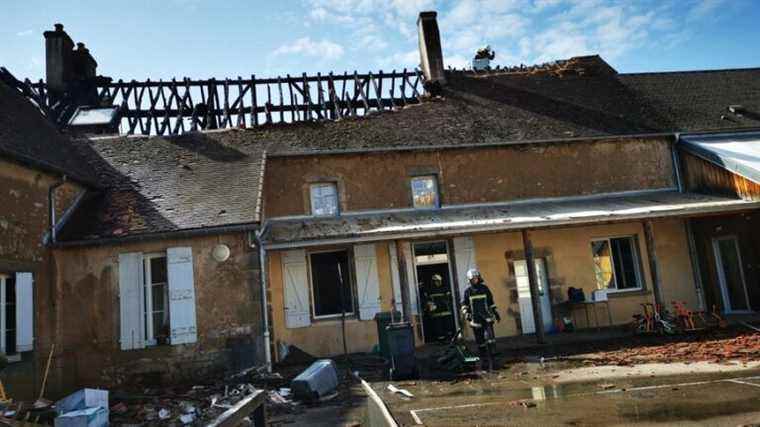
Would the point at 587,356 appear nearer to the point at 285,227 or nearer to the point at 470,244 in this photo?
the point at 470,244

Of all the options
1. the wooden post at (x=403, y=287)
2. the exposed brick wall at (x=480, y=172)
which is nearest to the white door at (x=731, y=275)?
the exposed brick wall at (x=480, y=172)

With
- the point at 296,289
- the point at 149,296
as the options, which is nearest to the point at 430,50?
the point at 296,289

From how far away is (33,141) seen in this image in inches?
411

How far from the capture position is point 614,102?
16.0 m

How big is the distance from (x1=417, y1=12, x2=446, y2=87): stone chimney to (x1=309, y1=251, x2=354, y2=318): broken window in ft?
22.3

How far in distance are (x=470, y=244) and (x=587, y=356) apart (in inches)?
166

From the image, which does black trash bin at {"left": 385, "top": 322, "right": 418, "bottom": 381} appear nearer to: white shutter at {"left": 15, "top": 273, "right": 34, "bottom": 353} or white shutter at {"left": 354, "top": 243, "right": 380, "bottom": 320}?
white shutter at {"left": 354, "top": 243, "right": 380, "bottom": 320}

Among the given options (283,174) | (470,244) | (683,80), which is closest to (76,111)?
(283,174)

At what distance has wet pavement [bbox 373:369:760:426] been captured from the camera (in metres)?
5.46

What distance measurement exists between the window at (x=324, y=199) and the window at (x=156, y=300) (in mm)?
3805

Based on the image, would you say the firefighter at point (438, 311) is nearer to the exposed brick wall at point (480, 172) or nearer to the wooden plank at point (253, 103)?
the exposed brick wall at point (480, 172)

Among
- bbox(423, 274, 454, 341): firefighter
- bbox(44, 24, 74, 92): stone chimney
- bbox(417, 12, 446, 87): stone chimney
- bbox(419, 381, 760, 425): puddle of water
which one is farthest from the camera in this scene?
bbox(417, 12, 446, 87): stone chimney

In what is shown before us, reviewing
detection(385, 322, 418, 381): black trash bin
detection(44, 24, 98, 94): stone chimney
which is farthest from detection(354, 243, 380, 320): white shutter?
detection(44, 24, 98, 94): stone chimney

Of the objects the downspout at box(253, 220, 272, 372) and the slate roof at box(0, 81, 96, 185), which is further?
the downspout at box(253, 220, 272, 372)
